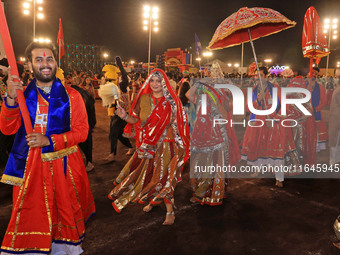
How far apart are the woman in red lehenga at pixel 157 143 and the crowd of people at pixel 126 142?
0.5 inches

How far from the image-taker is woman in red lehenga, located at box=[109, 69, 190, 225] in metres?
3.90

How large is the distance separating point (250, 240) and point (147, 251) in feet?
4.10

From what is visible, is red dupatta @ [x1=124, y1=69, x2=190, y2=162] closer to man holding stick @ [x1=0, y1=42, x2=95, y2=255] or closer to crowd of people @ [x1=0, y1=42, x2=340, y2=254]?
crowd of people @ [x1=0, y1=42, x2=340, y2=254]

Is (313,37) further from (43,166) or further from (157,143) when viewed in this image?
(43,166)

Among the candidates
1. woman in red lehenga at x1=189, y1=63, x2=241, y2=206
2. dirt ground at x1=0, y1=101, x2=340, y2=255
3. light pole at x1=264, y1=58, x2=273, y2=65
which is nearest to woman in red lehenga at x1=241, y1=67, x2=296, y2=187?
dirt ground at x1=0, y1=101, x2=340, y2=255

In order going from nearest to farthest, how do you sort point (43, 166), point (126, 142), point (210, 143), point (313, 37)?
point (43, 166) < point (210, 143) < point (313, 37) < point (126, 142)

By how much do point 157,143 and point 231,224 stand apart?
4.85ft

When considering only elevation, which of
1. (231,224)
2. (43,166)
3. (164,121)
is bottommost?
(231,224)

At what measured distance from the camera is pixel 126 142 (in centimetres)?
730

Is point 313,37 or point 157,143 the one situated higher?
point 313,37

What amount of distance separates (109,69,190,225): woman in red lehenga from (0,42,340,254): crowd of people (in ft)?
0.05

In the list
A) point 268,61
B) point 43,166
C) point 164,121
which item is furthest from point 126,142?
point 268,61

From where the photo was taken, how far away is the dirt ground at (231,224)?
3350 millimetres

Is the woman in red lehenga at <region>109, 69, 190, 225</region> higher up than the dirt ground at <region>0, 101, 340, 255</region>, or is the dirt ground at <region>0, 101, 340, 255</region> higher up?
the woman in red lehenga at <region>109, 69, 190, 225</region>
